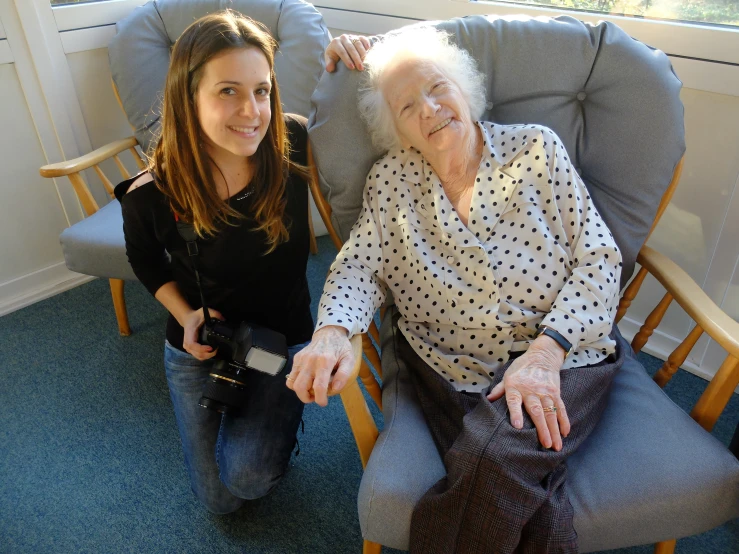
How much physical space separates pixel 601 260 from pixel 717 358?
0.91 meters

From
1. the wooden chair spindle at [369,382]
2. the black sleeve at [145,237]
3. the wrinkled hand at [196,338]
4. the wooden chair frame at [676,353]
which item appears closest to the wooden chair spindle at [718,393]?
the wooden chair frame at [676,353]

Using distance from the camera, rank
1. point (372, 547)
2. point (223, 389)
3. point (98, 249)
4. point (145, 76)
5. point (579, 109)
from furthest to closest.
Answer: point (145, 76) < point (98, 249) < point (579, 109) < point (223, 389) < point (372, 547)

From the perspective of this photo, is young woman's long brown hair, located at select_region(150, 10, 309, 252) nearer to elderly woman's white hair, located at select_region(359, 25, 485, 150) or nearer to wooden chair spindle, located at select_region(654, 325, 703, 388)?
elderly woman's white hair, located at select_region(359, 25, 485, 150)

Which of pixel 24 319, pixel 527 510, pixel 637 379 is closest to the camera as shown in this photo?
pixel 527 510

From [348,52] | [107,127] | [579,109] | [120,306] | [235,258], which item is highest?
[348,52]

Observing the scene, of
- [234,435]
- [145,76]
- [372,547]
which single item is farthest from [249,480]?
[145,76]

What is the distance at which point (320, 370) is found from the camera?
3.55 ft

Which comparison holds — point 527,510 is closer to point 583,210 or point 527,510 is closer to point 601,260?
point 601,260

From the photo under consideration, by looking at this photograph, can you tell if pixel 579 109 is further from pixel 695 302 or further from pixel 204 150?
pixel 204 150

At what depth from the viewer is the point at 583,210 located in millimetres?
1289

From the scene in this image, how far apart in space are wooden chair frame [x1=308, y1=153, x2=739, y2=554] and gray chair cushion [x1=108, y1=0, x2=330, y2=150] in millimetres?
748

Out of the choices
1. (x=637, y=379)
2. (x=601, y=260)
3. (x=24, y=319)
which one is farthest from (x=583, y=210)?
(x=24, y=319)

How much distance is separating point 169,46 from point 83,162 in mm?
579

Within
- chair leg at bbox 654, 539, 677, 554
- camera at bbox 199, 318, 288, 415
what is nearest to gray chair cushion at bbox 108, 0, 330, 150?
camera at bbox 199, 318, 288, 415
